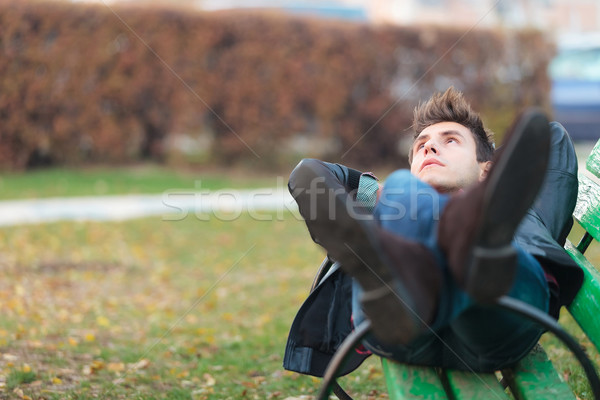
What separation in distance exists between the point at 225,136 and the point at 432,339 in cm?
926

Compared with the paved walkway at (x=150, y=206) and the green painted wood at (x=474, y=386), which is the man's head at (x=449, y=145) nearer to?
the green painted wood at (x=474, y=386)

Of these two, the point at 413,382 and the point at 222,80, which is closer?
the point at 413,382

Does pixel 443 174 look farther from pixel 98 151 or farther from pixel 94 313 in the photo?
pixel 98 151

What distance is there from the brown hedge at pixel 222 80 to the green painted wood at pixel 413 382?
784cm

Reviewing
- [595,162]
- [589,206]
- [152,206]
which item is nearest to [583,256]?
[589,206]

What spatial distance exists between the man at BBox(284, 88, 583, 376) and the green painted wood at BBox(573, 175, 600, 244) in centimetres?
18

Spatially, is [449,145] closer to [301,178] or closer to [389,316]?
[301,178]

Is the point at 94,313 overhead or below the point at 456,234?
below

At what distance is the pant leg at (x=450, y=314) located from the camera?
6.14ft

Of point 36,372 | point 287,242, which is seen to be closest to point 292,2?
point 287,242

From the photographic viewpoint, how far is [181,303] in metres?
5.50

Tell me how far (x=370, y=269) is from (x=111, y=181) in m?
9.24

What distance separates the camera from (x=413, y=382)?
2162 mm

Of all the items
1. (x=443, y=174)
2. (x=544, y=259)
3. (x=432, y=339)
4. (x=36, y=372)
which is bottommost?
(x=36, y=372)
